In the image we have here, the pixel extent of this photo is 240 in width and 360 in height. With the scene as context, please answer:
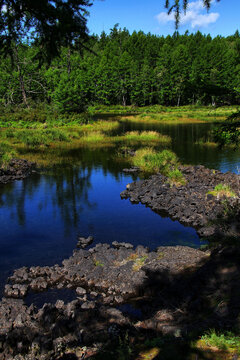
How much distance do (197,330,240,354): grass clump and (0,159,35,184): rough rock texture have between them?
19.4m

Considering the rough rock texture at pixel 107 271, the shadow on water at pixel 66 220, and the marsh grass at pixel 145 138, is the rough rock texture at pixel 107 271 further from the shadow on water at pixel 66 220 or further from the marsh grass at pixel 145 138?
the marsh grass at pixel 145 138

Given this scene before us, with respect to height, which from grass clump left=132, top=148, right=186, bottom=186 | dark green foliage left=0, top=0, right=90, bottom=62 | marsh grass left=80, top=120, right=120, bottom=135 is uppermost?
dark green foliage left=0, top=0, right=90, bottom=62

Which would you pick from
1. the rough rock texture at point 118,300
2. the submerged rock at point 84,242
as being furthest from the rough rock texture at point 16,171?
the rough rock texture at point 118,300

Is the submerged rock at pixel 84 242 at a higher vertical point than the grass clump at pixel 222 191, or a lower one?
lower

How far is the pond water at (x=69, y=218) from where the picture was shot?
40.9 feet

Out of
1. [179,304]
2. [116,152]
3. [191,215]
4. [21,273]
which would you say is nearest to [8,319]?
[21,273]

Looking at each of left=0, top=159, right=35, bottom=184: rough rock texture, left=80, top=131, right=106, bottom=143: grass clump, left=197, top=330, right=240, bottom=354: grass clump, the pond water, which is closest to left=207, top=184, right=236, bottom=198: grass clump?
the pond water

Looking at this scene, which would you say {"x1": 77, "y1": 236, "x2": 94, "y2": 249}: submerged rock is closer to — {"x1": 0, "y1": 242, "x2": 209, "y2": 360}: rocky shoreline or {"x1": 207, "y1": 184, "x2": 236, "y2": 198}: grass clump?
{"x1": 0, "y1": 242, "x2": 209, "y2": 360}: rocky shoreline

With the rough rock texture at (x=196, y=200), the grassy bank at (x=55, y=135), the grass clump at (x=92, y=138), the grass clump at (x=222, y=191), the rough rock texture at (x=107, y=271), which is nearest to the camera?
the rough rock texture at (x=107, y=271)

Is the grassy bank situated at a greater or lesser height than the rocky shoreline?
greater

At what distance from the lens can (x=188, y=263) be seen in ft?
32.3

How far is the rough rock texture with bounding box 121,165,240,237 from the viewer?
13.4 m

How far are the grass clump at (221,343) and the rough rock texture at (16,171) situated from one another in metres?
19.4

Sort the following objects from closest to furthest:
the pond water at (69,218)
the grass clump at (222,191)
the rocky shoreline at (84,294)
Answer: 1. the rocky shoreline at (84,294)
2. the pond water at (69,218)
3. the grass clump at (222,191)
